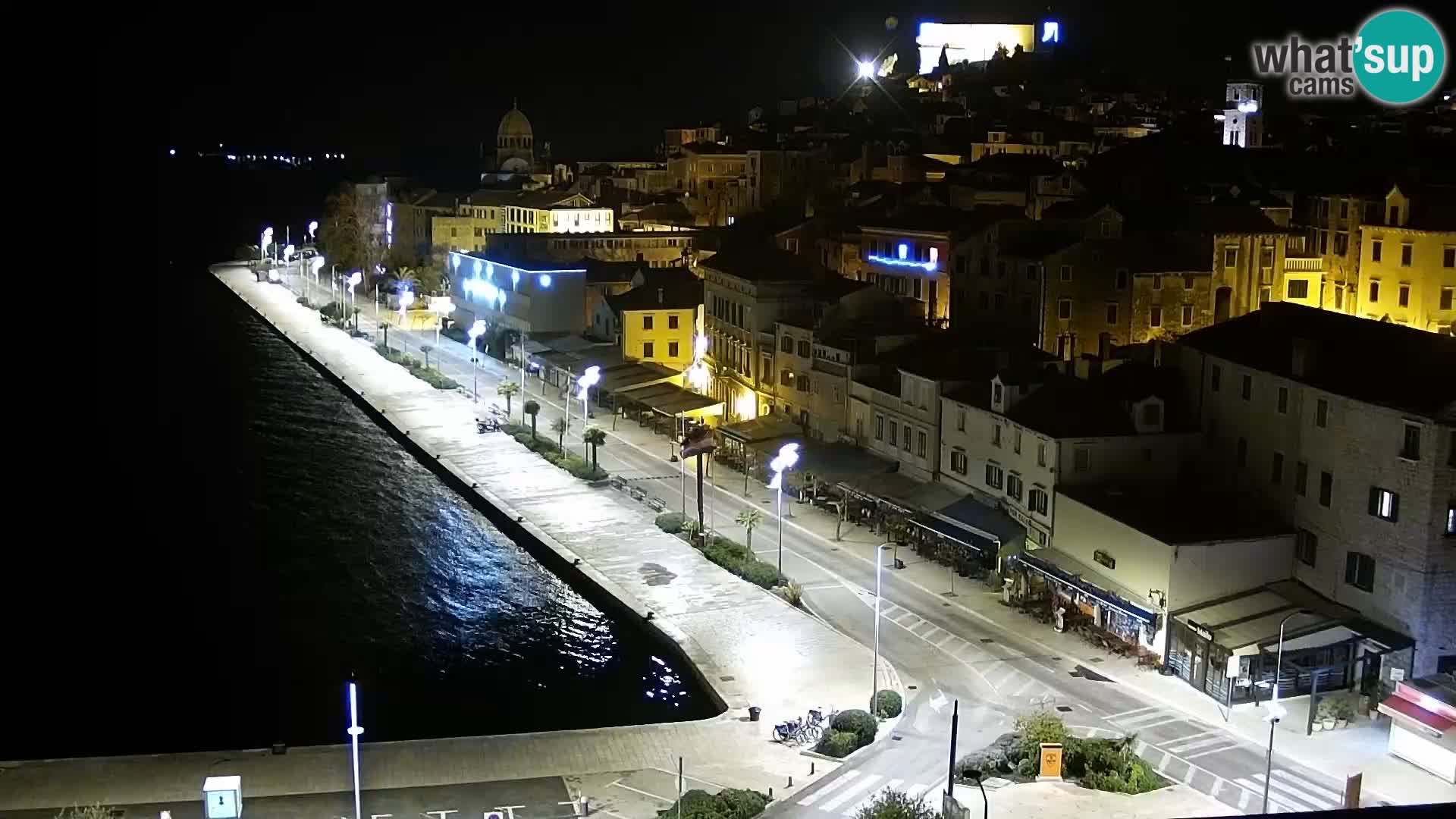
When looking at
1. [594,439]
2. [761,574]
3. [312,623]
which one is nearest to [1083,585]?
[761,574]

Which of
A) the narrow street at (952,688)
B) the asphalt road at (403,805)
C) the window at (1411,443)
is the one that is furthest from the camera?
the window at (1411,443)

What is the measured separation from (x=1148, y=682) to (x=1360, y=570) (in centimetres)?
532

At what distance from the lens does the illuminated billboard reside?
435 feet

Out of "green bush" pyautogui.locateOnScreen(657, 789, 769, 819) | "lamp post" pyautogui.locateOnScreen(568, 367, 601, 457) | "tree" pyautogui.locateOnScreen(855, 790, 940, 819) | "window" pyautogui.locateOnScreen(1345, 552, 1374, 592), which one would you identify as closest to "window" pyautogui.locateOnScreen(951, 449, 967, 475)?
"window" pyautogui.locateOnScreen(1345, 552, 1374, 592)

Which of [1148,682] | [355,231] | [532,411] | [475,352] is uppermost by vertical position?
[355,231]

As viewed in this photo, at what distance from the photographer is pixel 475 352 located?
239ft

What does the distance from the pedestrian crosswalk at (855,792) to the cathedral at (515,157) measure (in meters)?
92.8

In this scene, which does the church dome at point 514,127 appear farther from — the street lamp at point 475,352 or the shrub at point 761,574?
the shrub at point 761,574

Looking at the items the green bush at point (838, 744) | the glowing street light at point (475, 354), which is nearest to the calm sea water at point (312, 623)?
the green bush at point (838, 744)

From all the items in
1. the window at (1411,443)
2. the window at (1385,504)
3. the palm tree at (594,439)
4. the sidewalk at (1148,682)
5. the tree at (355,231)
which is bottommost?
the sidewalk at (1148,682)

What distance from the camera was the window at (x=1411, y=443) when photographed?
30.8 m

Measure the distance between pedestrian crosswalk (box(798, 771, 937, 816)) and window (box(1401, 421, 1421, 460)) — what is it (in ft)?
41.5

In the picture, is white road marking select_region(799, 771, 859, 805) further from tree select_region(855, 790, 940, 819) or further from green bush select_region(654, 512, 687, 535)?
green bush select_region(654, 512, 687, 535)

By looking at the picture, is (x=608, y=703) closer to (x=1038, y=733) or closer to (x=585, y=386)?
(x=1038, y=733)
